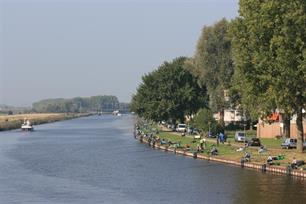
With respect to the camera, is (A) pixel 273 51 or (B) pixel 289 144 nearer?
(A) pixel 273 51

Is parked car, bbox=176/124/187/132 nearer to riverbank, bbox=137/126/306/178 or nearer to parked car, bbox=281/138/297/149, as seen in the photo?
riverbank, bbox=137/126/306/178

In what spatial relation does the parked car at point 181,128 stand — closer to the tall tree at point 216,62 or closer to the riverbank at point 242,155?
the tall tree at point 216,62

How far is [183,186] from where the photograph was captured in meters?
56.0

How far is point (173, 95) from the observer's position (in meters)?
129

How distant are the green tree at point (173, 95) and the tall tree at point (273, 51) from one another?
5415cm

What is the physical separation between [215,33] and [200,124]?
21.6m

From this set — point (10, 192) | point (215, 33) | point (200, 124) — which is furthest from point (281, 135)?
point (10, 192)

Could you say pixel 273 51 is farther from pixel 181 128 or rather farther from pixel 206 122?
pixel 181 128

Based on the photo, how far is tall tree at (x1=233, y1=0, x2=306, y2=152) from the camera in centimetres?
6669

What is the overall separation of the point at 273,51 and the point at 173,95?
198ft

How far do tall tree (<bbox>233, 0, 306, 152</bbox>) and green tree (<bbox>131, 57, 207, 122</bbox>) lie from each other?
2132 inches

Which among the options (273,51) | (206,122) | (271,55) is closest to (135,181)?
(271,55)

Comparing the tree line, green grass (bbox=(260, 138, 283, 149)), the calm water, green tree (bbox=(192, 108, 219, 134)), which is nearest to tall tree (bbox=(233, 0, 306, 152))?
the tree line

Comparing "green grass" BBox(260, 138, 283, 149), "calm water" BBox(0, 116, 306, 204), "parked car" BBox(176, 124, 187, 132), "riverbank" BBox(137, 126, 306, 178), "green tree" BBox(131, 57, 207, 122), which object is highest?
"green tree" BBox(131, 57, 207, 122)
